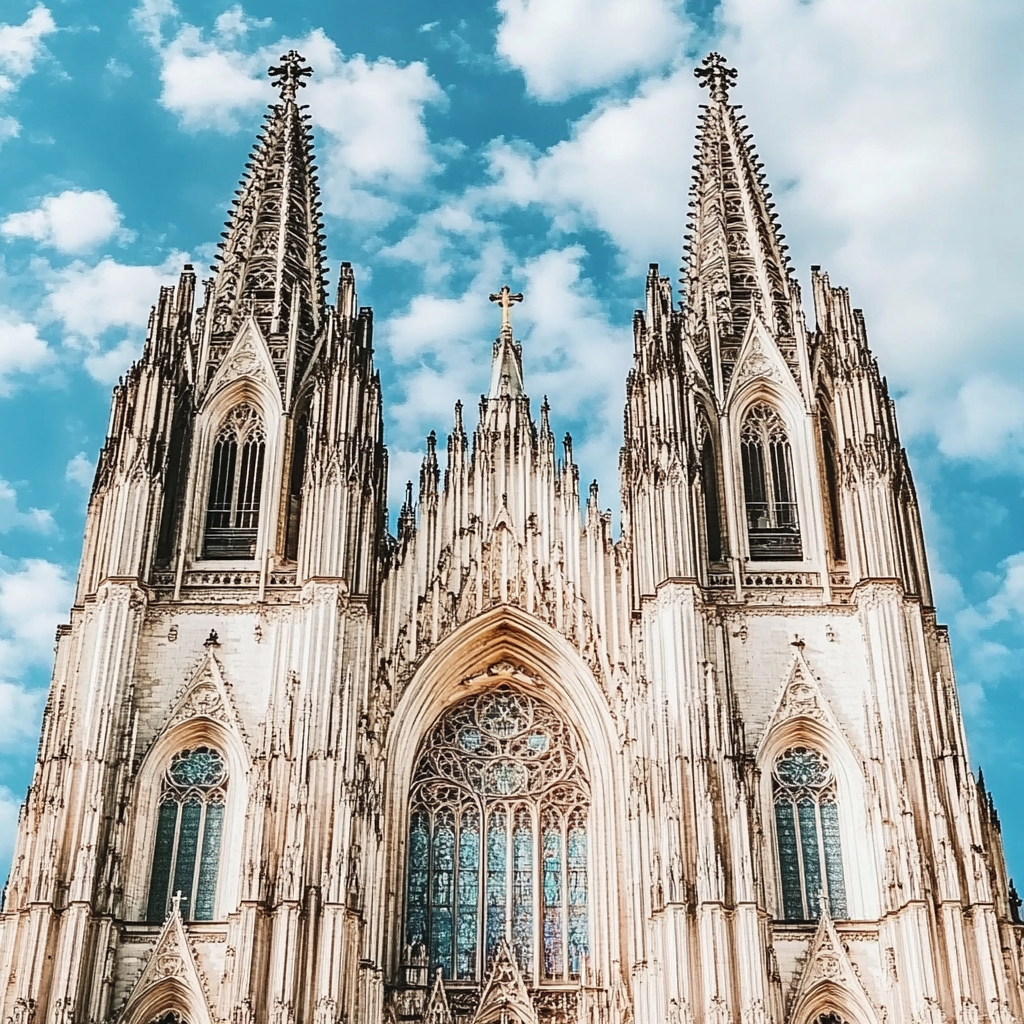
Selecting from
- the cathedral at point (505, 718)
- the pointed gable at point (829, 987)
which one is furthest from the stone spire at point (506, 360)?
the pointed gable at point (829, 987)

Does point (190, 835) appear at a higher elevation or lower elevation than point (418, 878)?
higher

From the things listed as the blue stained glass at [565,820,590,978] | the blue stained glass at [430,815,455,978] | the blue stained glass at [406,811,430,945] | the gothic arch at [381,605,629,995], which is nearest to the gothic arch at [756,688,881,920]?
the gothic arch at [381,605,629,995]

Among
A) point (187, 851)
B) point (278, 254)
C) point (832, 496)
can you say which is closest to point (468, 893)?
point (187, 851)

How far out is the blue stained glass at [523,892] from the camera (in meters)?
32.3

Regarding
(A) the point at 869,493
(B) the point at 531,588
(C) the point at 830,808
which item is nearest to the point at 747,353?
(A) the point at 869,493

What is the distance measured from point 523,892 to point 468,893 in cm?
114

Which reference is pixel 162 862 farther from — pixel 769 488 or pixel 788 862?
pixel 769 488

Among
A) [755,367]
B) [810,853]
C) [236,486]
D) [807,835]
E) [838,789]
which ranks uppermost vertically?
[755,367]

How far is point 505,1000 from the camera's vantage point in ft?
102

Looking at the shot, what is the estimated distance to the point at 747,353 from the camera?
3956cm

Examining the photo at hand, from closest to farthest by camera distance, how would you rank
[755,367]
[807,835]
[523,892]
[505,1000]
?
1. [505,1000]
2. [807,835]
3. [523,892]
4. [755,367]

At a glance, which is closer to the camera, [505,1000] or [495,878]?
[505,1000]

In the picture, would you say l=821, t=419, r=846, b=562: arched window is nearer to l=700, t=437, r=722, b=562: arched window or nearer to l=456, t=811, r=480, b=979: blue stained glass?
l=700, t=437, r=722, b=562: arched window

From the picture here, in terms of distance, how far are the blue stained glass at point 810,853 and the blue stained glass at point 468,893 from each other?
669 centimetres
